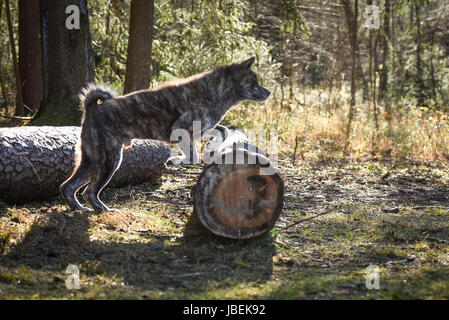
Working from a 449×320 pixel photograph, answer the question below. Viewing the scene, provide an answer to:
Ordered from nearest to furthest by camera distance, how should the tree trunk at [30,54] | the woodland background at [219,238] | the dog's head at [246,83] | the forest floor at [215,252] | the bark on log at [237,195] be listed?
the forest floor at [215,252] → the woodland background at [219,238] → the bark on log at [237,195] → the dog's head at [246,83] → the tree trunk at [30,54]

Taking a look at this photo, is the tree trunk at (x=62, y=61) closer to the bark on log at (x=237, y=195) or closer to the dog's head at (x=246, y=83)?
the dog's head at (x=246, y=83)

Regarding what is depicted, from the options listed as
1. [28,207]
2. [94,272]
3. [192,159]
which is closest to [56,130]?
[28,207]

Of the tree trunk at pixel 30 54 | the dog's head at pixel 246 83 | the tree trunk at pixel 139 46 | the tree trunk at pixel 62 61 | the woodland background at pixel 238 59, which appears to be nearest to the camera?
the dog's head at pixel 246 83

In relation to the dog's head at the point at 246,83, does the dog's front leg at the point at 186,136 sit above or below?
below

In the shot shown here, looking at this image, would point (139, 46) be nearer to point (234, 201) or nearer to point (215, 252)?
point (234, 201)

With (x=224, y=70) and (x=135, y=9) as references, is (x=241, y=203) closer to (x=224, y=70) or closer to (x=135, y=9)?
(x=224, y=70)

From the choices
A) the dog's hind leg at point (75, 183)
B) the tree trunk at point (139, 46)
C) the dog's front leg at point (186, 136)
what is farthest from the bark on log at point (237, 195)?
the tree trunk at point (139, 46)

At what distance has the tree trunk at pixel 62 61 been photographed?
8516 mm

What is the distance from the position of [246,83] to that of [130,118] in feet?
6.34

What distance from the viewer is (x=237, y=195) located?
16.1ft

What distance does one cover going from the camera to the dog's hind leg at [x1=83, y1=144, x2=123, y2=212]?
19.4ft

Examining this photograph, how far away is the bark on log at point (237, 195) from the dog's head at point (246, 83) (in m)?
2.19

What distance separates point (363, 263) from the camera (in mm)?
4695

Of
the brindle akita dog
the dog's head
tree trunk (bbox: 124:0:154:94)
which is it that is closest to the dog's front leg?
the brindle akita dog
